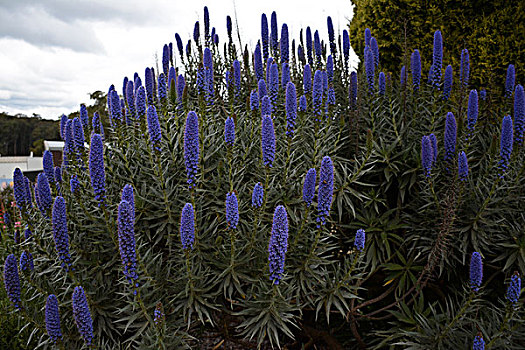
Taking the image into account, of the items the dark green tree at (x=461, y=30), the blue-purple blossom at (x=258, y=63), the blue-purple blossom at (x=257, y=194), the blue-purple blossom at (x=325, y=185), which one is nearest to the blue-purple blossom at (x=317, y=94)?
the blue-purple blossom at (x=325, y=185)

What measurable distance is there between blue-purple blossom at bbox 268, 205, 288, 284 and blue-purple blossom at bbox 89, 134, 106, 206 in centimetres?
100

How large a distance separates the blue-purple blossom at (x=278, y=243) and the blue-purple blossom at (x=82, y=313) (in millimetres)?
933

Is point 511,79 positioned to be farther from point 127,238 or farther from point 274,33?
point 127,238

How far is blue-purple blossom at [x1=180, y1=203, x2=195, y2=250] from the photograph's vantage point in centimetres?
188

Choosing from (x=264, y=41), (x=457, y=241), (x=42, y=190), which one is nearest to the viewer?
(x=42, y=190)

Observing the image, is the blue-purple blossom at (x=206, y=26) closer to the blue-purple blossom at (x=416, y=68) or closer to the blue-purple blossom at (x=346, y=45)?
the blue-purple blossom at (x=346, y=45)

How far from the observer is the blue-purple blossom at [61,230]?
203 centimetres

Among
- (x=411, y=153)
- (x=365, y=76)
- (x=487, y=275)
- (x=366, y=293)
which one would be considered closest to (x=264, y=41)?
(x=365, y=76)

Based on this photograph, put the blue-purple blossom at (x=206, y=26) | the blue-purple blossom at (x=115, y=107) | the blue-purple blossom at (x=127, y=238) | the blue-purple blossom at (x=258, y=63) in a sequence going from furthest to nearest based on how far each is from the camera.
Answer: the blue-purple blossom at (x=206, y=26) → the blue-purple blossom at (x=258, y=63) → the blue-purple blossom at (x=115, y=107) → the blue-purple blossom at (x=127, y=238)

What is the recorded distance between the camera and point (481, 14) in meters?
4.11

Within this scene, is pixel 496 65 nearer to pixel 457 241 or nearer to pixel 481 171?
pixel 481 171

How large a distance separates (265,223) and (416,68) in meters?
2.02

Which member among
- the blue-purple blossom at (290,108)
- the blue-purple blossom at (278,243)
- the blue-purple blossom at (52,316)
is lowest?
the blue-purple blossom at (52,316)

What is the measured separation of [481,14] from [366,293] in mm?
3190
